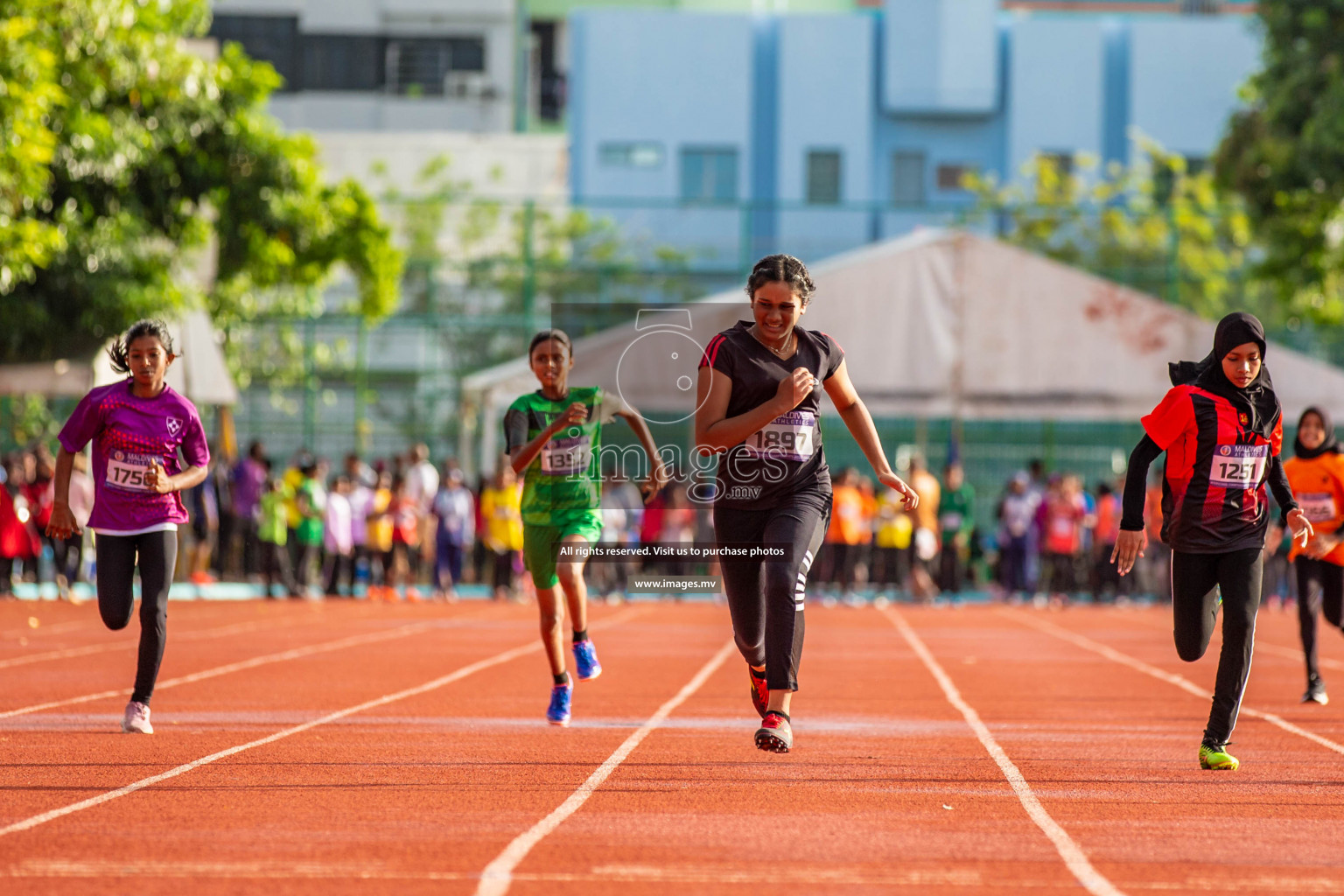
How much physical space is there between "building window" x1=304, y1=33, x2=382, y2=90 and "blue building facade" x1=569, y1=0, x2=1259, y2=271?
614cm

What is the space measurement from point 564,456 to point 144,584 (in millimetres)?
2078

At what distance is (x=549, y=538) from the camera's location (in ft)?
31.0

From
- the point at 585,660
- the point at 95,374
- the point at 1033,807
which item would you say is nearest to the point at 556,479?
the point at 585,660

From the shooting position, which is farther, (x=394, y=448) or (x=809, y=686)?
(x=394, y=448)

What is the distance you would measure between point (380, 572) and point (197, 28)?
24.1 ft

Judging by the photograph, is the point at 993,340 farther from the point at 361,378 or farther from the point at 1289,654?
the point at 361,378

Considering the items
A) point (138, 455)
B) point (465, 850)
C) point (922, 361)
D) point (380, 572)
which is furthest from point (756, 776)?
point (380, 572)

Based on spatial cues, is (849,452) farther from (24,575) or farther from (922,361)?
(24,575)

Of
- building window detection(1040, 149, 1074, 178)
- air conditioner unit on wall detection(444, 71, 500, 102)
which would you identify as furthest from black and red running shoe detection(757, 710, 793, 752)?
air conditioner unit on wall detection(444, 71, 500, 102)

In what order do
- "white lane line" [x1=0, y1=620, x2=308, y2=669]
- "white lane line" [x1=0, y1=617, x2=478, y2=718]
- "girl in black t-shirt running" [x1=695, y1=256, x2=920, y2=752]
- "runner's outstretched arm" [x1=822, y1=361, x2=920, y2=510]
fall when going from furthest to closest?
"white lane line" [x1=0, y1=620, x2=308, y2=669]
"white lane line" [x1=0, y1=617, x2=478, y2=718]
"runner's outstretched arm" [x1=822, y1=361, x2=920, y2=510]
"girl in black t-shirt running" [x1=695, y1=256, x2=920, y2=752]

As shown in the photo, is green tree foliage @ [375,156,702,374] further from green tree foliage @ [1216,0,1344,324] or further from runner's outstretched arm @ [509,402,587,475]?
runner's outstretched arm @ [509,402,587,475]

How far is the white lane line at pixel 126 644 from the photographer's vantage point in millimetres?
14008

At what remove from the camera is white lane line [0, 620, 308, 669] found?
46.0 feet

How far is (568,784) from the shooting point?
7531 mm
